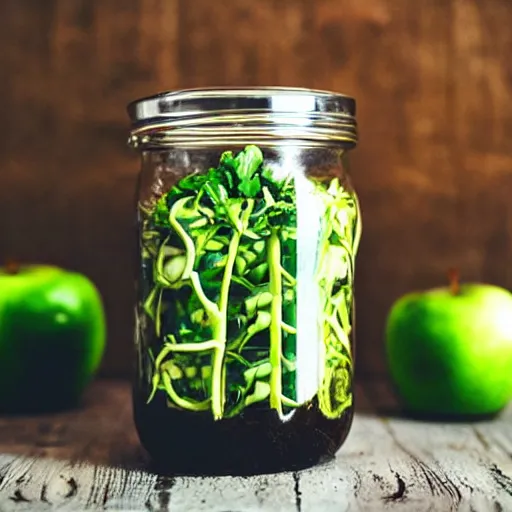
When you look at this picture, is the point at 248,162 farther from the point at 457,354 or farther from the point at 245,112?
the point at 457,354

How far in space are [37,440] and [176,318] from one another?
23 cm

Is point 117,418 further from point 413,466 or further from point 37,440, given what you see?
point 413,466

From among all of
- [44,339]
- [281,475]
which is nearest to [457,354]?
[281,475]

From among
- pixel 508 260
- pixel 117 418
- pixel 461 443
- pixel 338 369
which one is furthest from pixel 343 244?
pixel 508 260

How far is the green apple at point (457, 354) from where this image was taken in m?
1.01

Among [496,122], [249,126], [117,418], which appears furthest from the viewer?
[496,122]

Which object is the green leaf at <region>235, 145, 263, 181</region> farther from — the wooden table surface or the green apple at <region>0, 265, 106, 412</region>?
the green apple at <region>0, 265, 106, 412</region>

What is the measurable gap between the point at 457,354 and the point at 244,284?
0.33 meters

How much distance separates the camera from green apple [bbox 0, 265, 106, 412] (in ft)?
3.42

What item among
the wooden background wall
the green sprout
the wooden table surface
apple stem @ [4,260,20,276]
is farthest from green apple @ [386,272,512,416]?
apple stem @ [4,260,20,276]

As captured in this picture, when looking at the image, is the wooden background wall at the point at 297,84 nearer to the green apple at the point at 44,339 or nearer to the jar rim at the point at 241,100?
the green apple at the point at 44,339

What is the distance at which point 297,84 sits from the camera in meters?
1.19

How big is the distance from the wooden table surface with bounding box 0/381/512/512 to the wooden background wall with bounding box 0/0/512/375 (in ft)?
0.86

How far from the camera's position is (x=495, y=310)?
103cm
